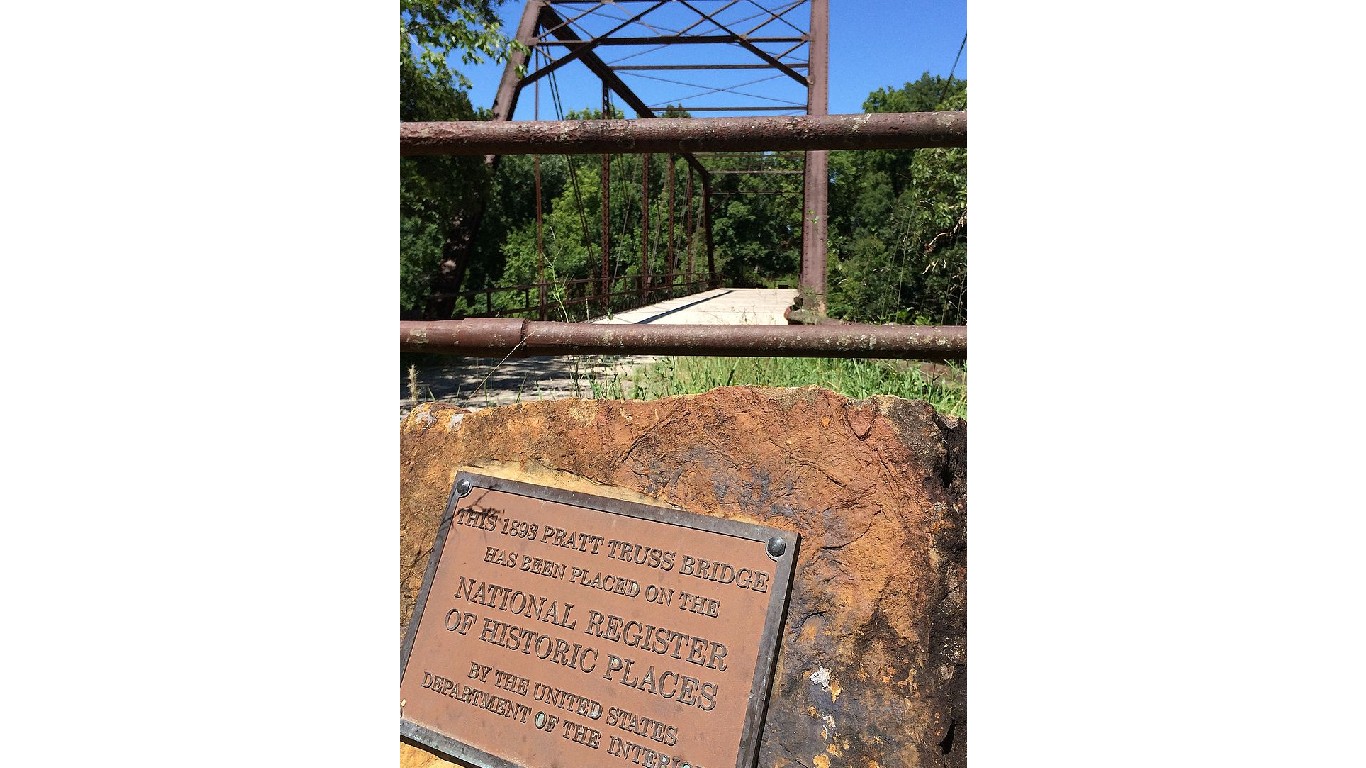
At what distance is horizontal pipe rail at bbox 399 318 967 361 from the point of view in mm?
1990

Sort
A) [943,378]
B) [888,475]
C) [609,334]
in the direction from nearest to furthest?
[888,475], [609,334], [943,378]

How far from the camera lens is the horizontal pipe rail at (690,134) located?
199 cm

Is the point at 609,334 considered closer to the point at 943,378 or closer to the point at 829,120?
the point at 829,120

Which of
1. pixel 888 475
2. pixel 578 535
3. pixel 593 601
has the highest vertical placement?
pixel 888 475

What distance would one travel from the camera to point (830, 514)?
5.88 ft

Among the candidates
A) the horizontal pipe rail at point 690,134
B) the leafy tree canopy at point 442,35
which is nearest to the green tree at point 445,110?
the leafy tree canopy at point 442,35

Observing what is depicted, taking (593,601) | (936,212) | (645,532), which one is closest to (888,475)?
(645,532)

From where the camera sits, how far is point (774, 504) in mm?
1831

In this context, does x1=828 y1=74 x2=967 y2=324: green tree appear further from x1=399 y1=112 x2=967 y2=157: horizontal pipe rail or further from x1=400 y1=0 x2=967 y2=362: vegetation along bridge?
x1=399 y1=112 x2=967 y2=157: horizontal pipe rail

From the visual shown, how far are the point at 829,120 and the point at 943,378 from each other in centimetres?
219

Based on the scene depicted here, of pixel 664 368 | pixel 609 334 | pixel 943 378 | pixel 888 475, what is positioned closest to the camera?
pixel 888 475

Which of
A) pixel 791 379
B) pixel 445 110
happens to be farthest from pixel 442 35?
pixel 791 379

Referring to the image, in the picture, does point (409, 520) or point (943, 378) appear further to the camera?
point (943, 378)

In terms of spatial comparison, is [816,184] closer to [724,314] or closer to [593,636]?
[724,314]
